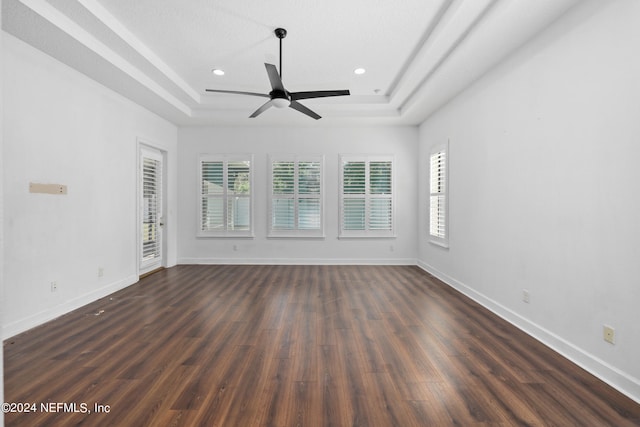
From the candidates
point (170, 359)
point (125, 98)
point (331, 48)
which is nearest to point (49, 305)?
point (170, 359)

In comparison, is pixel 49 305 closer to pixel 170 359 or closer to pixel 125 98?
pixel 170 359

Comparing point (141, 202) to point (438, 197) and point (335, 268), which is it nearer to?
point (335, 268)

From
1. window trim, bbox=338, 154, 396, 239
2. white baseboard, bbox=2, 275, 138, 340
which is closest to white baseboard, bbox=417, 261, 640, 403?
window trim, bbox=338, 154, 396, 239

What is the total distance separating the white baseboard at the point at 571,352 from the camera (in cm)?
196

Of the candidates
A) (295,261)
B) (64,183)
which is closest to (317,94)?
(64,183)

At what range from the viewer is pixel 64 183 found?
3.36 metres

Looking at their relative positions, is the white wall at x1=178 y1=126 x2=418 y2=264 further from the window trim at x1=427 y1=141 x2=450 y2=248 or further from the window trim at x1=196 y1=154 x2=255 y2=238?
the window trim at x1=427 y1=141 x2=450 y2=248

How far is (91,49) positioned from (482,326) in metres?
4.95

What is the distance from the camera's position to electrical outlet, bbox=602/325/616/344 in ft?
6.82

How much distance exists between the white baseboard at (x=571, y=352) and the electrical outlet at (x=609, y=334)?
0.17m

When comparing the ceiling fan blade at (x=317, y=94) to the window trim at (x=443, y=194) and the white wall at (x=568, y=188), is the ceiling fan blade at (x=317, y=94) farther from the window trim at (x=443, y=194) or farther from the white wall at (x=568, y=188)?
the window trim at (x=443, y=194)

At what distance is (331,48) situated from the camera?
3549 mm

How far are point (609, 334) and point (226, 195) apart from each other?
5.69 metres

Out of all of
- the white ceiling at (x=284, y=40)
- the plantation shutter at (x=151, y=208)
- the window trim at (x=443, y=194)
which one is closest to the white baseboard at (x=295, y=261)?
the plantation shutter at (x=151, y=208)
